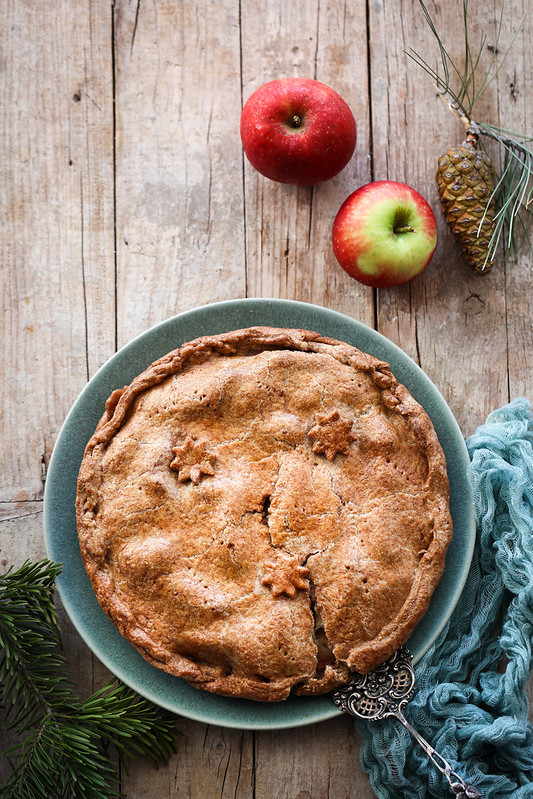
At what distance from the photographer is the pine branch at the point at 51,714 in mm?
1842

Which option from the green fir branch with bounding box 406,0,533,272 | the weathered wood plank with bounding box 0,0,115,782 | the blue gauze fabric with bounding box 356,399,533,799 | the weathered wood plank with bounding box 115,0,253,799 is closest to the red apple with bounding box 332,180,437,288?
the green fir branch with bounding box 406,0,533,272

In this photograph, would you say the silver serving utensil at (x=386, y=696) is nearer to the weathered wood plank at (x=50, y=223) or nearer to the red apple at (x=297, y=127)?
the weathered wood plank at (x=50, y=223)

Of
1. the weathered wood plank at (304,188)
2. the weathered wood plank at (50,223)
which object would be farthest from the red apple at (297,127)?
the weathered wood plank at (50,223)

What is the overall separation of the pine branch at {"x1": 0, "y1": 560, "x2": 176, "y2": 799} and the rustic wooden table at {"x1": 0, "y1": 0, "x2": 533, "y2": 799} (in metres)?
0.49

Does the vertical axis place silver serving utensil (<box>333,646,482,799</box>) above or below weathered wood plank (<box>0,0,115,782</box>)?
below

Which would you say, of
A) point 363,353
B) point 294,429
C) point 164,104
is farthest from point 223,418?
point 164,104

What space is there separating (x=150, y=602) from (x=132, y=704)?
0.35 m

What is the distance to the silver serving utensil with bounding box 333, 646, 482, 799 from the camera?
183 cm

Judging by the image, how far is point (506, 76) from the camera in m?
2.29

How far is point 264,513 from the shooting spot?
6.12ft

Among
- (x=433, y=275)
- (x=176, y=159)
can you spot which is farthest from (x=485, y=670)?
(x=176, y=159)

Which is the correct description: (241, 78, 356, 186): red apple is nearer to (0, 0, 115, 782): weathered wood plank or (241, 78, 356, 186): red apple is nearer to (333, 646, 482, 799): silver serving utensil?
(0, 0, 115, 782): weathered wood plank

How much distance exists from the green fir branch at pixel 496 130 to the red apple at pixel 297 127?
0.40m

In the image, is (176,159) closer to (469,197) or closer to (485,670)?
(469,197)
